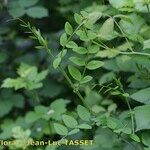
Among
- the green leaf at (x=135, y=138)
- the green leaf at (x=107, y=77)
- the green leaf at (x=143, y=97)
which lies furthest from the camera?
the green leaf at (x=107, y=77)

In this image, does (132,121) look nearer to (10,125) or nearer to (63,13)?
(10,125)

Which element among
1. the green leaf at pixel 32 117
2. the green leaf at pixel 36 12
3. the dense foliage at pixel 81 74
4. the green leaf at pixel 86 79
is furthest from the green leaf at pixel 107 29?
the green leaf at pixel 36 12

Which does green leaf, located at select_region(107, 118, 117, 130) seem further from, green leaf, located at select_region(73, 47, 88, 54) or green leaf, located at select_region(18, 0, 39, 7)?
green leaf, located at select_region(18, 0, 39, 7)

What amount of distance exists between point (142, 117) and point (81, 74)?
0.33 meters

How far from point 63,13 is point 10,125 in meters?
0.74

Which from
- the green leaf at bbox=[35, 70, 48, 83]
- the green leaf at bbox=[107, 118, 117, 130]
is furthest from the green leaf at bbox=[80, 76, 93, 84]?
the green leaf at bbox=[35, 70, 48, 83]

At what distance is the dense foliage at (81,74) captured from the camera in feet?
4.19

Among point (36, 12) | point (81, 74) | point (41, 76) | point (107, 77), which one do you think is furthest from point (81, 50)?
point (36, 12)

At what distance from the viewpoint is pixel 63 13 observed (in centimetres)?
252

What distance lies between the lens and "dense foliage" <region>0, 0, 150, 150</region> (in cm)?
128

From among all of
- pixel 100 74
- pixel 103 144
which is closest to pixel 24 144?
pixel 103 144

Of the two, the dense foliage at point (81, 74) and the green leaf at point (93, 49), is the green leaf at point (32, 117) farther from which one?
the green leaf at point (93, 49)

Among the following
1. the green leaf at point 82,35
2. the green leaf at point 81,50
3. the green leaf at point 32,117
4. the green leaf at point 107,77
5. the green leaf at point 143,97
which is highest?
the green leaf at point 82,35

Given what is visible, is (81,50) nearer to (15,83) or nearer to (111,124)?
(111,124)
